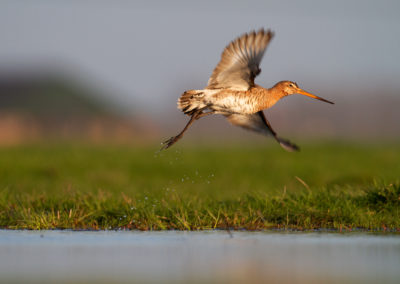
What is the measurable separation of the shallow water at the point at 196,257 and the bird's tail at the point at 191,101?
5.58 ft

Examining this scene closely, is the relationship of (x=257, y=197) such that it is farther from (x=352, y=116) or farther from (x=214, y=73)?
(x=352, y=116)

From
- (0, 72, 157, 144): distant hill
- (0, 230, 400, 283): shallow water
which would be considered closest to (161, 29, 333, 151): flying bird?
(0, 230, 400, 283): shallow water

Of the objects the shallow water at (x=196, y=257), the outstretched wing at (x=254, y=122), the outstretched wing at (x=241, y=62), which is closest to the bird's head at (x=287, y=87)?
the outstretched wing at (x=241, y=62)

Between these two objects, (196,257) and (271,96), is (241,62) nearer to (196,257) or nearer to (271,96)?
(271,96)

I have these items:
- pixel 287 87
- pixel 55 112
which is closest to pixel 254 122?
pixel 287 87

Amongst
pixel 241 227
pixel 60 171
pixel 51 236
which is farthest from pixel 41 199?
pixel 60 171

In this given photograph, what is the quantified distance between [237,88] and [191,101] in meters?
0.63

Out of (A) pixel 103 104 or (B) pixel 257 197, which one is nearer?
(B) pixel 257 197

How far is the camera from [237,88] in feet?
33.1

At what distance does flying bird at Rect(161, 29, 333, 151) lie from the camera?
9.88 m

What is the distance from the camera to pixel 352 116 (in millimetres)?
164250

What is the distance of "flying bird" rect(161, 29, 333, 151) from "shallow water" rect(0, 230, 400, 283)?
166cm

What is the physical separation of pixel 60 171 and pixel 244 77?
1189 cm

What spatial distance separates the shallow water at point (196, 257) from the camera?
6.67 metres
